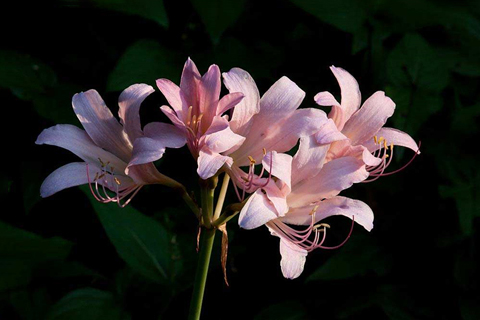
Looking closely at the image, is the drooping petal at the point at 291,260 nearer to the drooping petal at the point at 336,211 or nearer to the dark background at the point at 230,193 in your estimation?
the drooping petal at the point at 336,211

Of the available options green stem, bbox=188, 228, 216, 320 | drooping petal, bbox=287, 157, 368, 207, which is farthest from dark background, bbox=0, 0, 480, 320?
drooping petal, bbox=287, 157, 368, 207

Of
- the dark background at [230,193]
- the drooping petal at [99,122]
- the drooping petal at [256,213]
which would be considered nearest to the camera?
the drooping petal at [256,213]

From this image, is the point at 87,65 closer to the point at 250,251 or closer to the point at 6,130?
the point at 6,130

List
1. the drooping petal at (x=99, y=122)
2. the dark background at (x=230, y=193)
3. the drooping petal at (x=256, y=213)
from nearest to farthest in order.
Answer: the drooping petal at (x=256, y=213) → the drooping petal at (x=99, y=122) → the dark background at (x=230, y=193)

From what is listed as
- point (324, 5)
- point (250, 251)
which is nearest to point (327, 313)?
point (250, 251)

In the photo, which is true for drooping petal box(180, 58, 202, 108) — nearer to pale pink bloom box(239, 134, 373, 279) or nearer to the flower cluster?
the flower cluster

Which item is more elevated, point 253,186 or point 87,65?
point 253,186

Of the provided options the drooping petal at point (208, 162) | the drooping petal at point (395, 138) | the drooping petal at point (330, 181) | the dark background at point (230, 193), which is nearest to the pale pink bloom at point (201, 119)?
the drooping petal at point (208, 162)
